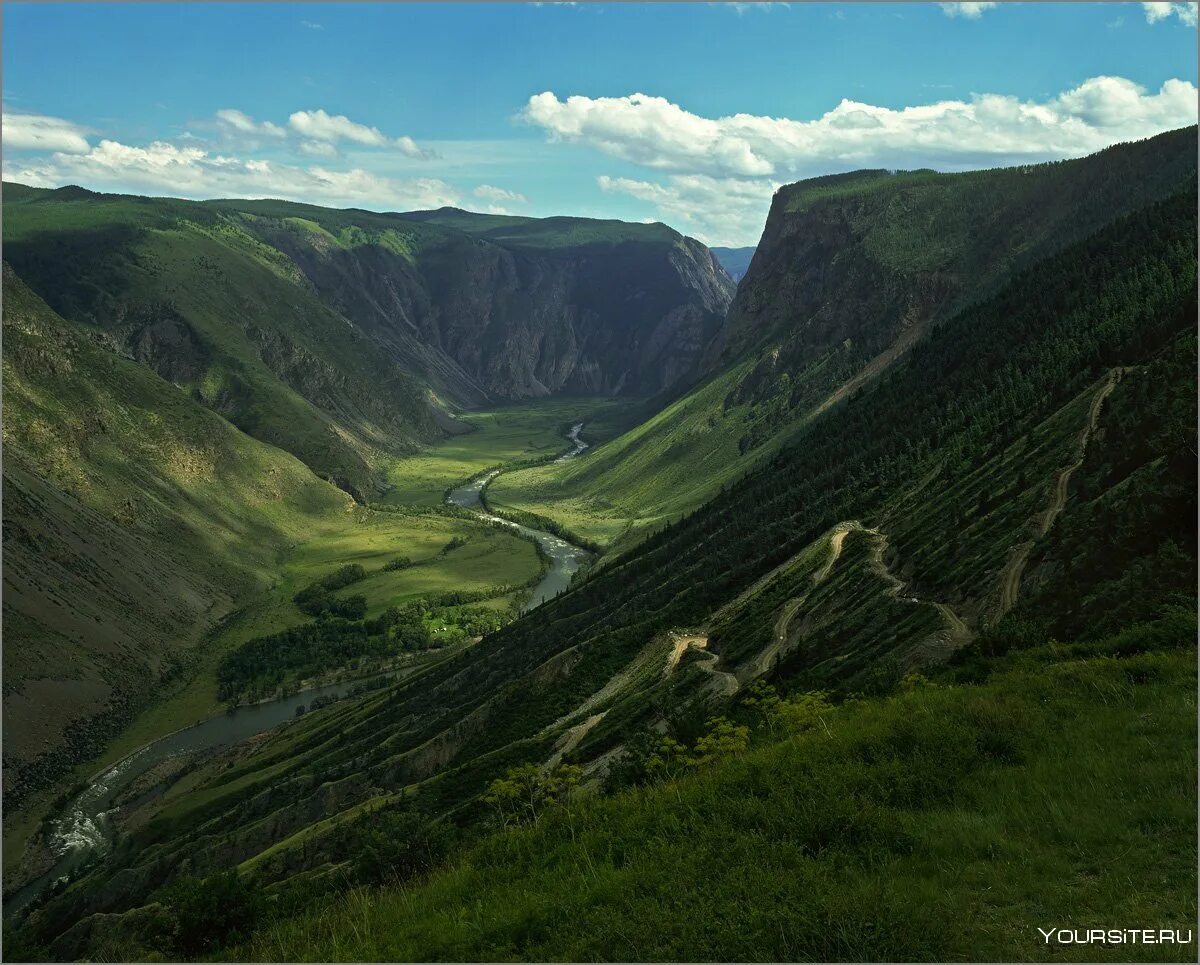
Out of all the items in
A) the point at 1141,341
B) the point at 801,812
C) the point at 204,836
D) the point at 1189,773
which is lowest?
the point at 204,836

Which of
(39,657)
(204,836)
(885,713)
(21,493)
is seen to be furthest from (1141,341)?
(21,493)

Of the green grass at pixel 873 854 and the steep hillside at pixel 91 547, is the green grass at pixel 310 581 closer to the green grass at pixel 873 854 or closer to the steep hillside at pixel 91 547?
the steep hillside at pixel 91 547

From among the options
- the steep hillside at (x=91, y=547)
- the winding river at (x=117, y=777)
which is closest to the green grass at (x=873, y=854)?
the winding river at (x=117, y=777)

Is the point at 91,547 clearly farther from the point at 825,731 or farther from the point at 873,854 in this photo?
the point at 873,854

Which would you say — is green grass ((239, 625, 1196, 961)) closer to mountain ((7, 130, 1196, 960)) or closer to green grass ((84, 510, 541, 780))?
mountain ((7, 130, 1196, 960))

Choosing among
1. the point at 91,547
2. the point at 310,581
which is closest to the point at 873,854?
the point at 91,547

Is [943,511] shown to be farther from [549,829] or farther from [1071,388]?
[549,829]
